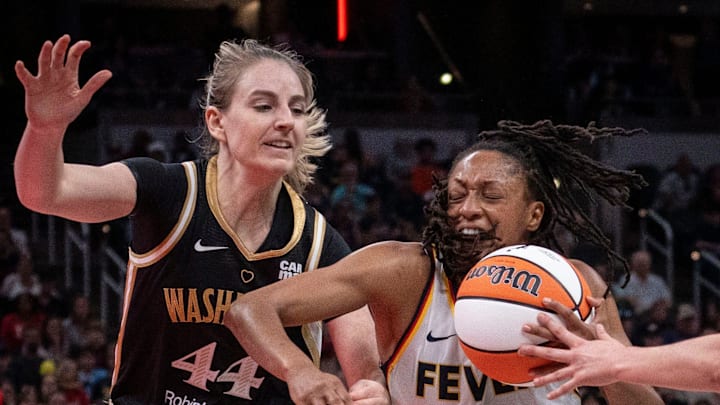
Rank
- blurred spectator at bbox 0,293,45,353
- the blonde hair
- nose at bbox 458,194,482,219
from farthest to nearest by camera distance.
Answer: blurred spectator at bbox 0,293,45,353 < the blonde hair < nose at bbox 458,194,482,219

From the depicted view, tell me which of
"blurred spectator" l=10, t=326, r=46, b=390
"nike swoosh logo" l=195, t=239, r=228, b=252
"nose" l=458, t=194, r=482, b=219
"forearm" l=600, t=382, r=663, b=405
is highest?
"nose" l=458, t=194, r=482, b=219

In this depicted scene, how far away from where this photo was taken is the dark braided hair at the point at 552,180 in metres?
3.65

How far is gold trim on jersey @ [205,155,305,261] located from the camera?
384cm

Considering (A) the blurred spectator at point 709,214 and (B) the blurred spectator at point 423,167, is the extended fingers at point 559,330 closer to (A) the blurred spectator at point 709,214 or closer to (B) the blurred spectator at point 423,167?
(B) the blurred spectator at point 423,167

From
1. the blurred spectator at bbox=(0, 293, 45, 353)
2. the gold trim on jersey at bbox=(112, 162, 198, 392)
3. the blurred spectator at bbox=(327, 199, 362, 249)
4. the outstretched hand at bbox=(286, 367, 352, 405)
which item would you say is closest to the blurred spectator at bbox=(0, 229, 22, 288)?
the blurred spectator at bbox=(0, 293, 45, 353)

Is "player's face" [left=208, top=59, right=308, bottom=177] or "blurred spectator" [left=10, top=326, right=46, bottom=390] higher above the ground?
"player's face" [left=208, top=59, right=308, bottom=177]

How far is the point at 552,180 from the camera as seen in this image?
3.77 metres

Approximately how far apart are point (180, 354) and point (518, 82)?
8478 mm

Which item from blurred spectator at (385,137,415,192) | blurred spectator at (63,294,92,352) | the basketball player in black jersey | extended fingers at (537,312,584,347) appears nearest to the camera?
extended fingers at (537,312,584,347)

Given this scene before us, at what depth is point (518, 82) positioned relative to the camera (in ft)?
38.7

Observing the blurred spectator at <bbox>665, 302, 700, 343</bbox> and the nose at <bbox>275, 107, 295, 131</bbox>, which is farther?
the blurred spectator at <bbox>665, 302, 700, 343</bbox>

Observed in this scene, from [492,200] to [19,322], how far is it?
6.57 m

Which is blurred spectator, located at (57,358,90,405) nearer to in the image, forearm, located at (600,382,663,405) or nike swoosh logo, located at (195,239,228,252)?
nike swoosh logo, located at (195,239,228,252)

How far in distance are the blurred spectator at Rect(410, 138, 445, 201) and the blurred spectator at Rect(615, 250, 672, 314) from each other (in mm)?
2011
